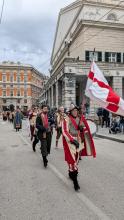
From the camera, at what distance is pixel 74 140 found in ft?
20.1

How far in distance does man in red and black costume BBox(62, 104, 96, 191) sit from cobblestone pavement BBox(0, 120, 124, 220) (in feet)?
1.65

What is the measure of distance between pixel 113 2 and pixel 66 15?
11.2m

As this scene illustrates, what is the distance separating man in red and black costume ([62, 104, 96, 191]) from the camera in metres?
6.09

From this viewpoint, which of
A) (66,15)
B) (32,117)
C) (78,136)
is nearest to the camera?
(78,136)

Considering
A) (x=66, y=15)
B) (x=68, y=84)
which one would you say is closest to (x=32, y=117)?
(x=68, y=84)

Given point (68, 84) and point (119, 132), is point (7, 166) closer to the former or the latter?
point (119, 132)

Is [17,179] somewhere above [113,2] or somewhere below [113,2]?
below

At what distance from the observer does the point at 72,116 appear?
6.32m

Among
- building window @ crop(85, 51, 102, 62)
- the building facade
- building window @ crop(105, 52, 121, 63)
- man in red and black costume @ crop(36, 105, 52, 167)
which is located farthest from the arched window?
the building facade

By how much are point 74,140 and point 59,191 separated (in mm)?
1042

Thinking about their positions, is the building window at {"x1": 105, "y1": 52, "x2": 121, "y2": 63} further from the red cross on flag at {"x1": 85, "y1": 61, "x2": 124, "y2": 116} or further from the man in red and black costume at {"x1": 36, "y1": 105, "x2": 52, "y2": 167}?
the red cross on flag at {"x1": 85, "y1": 61, "x2": 124, "y2": 116}

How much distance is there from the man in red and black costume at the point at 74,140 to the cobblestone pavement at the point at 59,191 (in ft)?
1.65

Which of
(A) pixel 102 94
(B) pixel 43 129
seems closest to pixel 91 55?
(B) pixel 43 129

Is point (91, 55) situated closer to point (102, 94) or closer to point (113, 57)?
point (113, 57)
